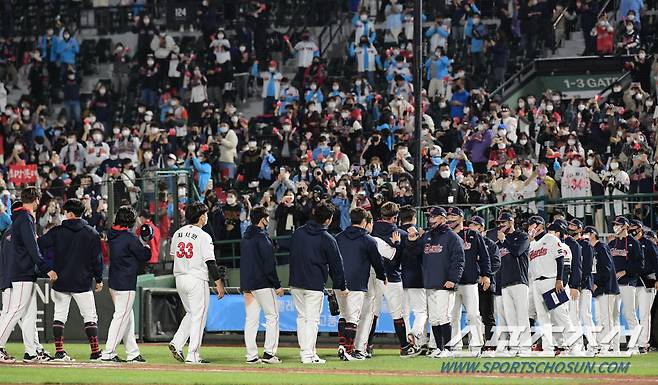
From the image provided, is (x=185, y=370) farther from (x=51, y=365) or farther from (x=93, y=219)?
(x=93, y=219)

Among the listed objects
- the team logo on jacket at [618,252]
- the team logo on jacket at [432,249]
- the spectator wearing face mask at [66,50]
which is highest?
the spectator wearing face mask at [66,50]

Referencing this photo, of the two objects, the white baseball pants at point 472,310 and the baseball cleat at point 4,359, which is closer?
the baseball cleat at point 4,359

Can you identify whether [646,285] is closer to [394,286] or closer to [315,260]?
[394,286]

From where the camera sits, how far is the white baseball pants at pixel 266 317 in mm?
17781

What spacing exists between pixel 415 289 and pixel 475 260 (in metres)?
0.94

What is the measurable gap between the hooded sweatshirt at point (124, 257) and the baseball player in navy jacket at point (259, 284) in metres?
1.33

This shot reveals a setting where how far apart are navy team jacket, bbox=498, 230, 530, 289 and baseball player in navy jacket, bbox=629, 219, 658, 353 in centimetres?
217

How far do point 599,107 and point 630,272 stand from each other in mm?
10508

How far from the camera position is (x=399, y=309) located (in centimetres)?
1923

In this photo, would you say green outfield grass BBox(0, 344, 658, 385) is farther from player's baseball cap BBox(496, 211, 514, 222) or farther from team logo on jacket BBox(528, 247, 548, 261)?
Result: player's baseball cap BBox(496, 211, 514, 222)

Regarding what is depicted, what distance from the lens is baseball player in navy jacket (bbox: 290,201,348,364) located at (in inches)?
693

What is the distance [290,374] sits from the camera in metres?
16.2

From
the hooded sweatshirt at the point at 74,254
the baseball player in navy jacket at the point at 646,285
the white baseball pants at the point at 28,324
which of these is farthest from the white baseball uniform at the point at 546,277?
the white baseball pants at the point at 28,324

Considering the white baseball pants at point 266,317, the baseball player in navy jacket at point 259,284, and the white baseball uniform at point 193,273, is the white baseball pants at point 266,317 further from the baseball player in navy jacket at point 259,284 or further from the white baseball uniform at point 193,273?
the white baseball uniform at point 193,273
